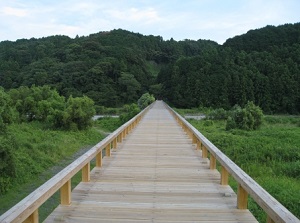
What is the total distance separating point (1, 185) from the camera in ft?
38.2

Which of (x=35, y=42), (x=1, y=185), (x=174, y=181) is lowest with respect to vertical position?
(x=1, y=185)

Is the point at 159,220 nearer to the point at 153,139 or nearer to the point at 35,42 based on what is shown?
the point at 153,139

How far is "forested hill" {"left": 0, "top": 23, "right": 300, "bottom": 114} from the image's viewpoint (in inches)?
2370

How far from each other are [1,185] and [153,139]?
18.3 feet

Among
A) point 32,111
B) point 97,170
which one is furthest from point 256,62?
point 97,170

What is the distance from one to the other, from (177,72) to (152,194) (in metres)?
64.2

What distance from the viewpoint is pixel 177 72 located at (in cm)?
6812

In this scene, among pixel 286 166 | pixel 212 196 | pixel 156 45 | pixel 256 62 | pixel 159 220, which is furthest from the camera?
pixel 156 45

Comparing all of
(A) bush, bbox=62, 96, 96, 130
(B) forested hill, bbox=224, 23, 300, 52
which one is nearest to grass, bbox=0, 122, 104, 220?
(A) bush, bbox=62, 96, 96, 130

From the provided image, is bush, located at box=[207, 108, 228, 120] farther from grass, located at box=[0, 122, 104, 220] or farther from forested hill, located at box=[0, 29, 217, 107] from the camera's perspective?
forested hill, located at box=[0, 29, 217, 107]

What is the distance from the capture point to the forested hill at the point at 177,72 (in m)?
60.2

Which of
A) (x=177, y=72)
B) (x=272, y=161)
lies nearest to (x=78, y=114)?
(x=272, y=161)

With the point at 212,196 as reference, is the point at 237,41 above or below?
above

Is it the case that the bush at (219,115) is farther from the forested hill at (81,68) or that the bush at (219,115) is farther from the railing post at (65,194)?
the railing post at (65,194)
